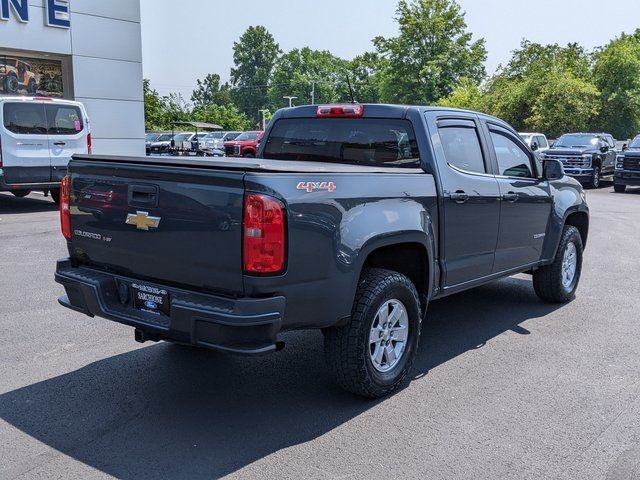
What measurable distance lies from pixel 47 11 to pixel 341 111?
600 inches

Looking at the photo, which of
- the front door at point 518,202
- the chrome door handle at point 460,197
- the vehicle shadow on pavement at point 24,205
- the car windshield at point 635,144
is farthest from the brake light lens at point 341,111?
the car windshield at point 635,144

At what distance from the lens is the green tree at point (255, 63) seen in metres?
141

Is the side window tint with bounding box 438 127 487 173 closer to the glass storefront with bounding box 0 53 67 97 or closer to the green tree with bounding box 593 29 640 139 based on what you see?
the glass storefront with bounding box 0 53 67 97

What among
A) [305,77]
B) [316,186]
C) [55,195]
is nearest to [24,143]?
[55,195]

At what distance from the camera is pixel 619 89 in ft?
130

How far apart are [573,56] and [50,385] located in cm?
4755

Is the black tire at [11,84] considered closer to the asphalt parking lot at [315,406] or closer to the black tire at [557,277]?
the asphalt parking lot at [315,406]

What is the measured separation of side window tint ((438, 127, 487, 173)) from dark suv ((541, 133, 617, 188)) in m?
18.7

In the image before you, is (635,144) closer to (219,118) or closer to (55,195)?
(55,195)

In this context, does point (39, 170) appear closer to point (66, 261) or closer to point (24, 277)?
point (24, 277)

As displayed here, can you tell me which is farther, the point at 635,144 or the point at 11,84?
the point at 635,144

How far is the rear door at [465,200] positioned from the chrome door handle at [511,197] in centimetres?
13

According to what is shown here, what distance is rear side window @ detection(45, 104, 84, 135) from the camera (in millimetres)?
13164

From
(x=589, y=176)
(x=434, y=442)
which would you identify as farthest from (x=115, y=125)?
(x=434, y=442)
